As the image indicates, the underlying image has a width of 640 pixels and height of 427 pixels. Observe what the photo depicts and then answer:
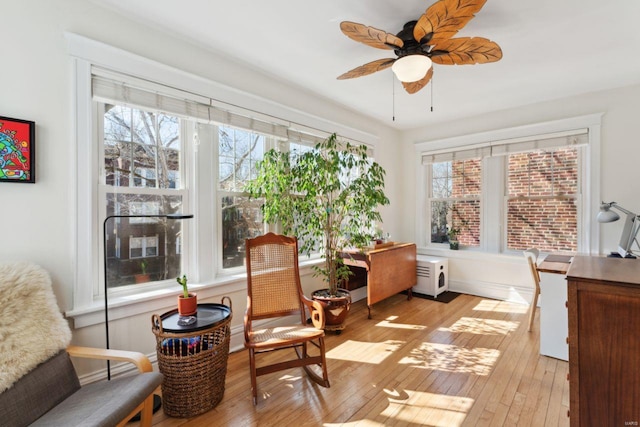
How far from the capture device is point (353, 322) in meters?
3.42

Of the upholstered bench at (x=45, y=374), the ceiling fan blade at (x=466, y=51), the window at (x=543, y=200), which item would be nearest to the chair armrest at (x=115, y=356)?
the upholstered bench at (x=45, y=374)

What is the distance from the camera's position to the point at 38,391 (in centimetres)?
141

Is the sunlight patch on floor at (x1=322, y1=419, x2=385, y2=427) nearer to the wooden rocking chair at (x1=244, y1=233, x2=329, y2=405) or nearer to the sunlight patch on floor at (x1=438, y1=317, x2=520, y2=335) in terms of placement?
the wooden rocking chair at (x1=244, y1=233, x2=329, y2=405)

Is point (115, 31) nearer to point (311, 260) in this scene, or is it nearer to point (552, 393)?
point (311, 260)

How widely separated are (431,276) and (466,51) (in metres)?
2.98

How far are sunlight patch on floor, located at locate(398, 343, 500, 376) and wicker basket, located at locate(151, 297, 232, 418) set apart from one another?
153cm

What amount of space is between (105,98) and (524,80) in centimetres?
380

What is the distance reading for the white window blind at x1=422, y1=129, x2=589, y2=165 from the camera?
359cm

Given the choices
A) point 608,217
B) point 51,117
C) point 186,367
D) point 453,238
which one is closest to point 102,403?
point 186,367

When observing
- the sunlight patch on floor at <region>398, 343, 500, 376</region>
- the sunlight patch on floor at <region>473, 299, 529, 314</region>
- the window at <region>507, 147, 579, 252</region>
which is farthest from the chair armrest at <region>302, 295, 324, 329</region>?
the window at <region>507, 147, 579, 252</region>

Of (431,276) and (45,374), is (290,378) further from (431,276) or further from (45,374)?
(431,276)

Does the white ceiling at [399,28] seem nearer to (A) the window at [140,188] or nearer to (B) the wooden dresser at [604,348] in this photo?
(A) the window at [140,188]

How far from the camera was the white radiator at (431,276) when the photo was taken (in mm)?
4202

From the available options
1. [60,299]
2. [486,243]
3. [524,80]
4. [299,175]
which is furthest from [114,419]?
[486,243]
